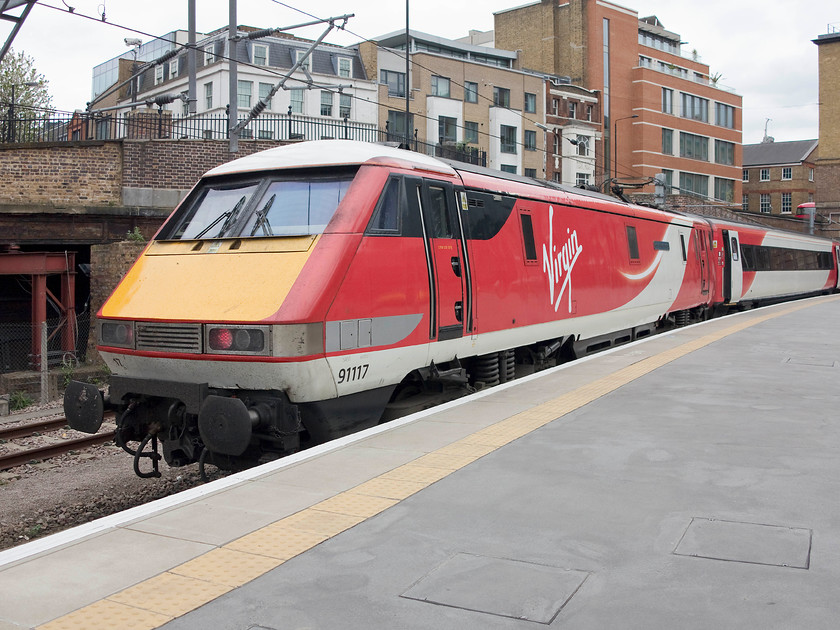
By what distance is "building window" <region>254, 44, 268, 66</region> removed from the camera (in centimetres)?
5097

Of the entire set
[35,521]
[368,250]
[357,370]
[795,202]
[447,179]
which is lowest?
[35,521]

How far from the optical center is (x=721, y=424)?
7.65 meters

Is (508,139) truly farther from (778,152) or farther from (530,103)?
(778,152)

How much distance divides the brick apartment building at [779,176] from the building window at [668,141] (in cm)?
1888

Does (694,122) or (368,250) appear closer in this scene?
(368,250)

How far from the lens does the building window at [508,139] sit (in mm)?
58719

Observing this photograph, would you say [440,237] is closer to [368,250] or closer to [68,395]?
[368,250]

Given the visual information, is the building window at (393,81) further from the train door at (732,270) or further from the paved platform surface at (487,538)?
the paved platform surface at (487,538)

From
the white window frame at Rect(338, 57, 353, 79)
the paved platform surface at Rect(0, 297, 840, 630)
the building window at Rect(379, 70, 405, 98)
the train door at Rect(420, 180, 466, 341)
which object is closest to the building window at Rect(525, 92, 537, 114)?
the building window at Rect(379, 70, 405, 98)

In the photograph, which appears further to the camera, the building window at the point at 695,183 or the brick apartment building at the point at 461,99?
the building window at the point at 695,183

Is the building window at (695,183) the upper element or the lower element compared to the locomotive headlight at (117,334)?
upper

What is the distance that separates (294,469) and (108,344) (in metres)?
2.51

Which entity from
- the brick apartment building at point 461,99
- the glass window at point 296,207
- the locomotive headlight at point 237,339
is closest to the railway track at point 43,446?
the glass window at point 296,207

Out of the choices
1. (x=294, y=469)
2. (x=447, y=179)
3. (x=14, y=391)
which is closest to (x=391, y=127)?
(x=14, y=391)
